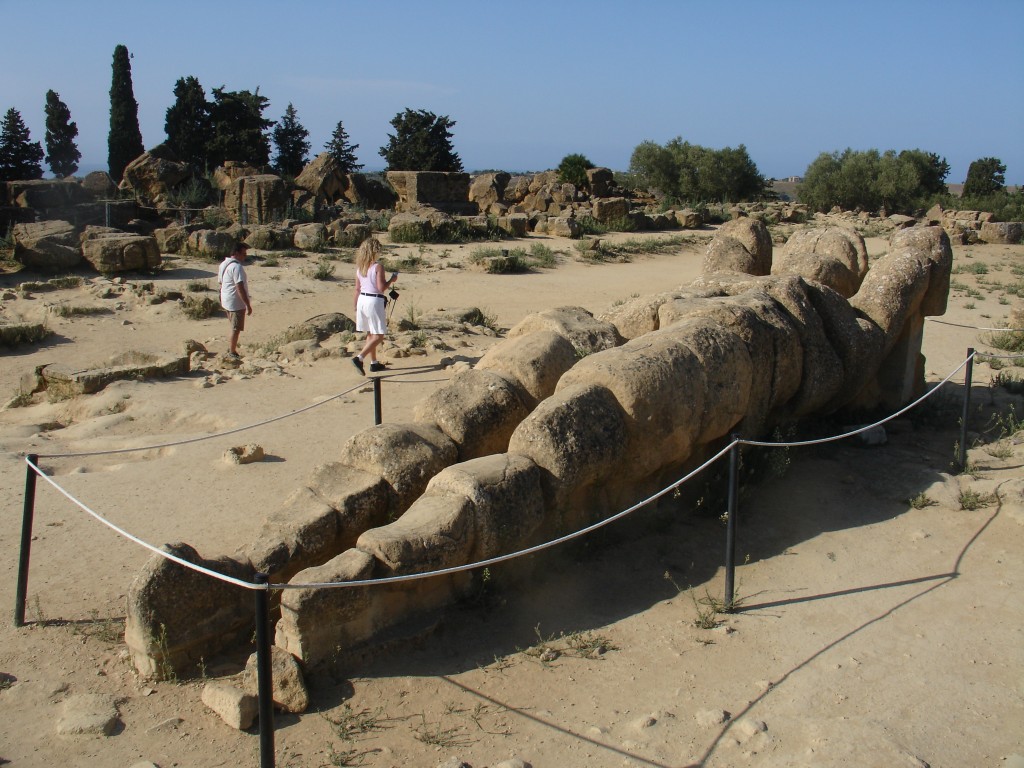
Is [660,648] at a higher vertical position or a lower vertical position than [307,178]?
lower

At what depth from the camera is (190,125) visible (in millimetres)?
29266

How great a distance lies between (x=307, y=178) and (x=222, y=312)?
37.7ft

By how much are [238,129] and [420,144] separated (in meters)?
5.99

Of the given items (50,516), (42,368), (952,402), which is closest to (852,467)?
(952,402)

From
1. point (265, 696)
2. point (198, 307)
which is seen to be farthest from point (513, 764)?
point (198, 307)

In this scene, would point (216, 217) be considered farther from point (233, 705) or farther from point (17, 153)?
point (233, 705)

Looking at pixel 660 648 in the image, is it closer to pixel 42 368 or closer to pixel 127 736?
pixel 127 736

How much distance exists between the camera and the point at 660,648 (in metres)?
5.03

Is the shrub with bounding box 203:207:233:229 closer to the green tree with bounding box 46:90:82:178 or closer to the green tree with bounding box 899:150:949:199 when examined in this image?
the green tree with bounding box 46:90:82:178

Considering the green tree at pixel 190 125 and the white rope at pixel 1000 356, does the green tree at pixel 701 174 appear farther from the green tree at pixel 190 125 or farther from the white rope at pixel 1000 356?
the white rope at pixel 1000 356

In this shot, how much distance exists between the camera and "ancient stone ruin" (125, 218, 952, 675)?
15.4 ft

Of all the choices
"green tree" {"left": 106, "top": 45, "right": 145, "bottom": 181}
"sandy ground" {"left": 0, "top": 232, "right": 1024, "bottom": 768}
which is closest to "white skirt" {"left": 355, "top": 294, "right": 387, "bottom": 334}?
"sandy ground" {"left": 0, "top": 232, "right": 1024, "bottom": 768}

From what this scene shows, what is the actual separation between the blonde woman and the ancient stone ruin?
3.20m

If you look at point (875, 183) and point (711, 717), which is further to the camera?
point (875, 183)
